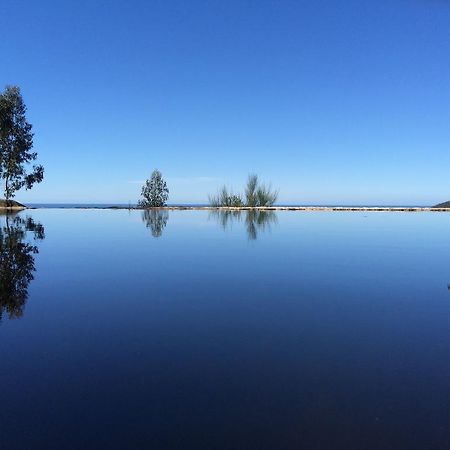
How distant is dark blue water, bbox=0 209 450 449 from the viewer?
2570 millimetres

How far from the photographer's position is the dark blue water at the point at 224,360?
257cm

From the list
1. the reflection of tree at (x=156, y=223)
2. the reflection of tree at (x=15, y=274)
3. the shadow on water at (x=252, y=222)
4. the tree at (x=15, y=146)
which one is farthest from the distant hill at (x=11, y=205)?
the reflection of tree at (x=15, y=274)

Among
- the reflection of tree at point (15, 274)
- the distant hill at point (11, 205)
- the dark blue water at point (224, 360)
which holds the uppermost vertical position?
the distant hill at point (11, 205)

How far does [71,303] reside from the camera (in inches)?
234

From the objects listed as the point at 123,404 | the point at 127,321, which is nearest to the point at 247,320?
the point at 127,321

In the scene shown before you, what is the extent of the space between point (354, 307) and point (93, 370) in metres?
3.91

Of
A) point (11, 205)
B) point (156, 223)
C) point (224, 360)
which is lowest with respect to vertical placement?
point (224, 360)

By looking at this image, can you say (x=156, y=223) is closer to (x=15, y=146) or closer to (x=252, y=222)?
(x=252, y=222)

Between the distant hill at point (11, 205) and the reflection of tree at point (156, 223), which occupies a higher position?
the distant hill at point (11, 205)

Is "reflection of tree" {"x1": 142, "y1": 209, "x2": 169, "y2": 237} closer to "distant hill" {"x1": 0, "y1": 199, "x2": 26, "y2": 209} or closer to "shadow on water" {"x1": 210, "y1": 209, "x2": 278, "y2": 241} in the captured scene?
"shadow on water" {"x1": 210, "y1": 209, "x2": 278, "y2": 241}

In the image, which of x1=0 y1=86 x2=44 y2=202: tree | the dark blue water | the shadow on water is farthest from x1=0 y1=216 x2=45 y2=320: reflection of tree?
x1=0 y1=86 x2=44 y2=202: tree

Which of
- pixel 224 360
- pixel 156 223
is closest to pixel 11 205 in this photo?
pixel 156 223

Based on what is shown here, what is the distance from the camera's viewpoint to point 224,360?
3.70 metres

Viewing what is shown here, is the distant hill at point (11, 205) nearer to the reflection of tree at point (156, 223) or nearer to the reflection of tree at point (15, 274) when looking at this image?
the reflection of tree at point (156, 223)
